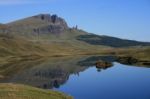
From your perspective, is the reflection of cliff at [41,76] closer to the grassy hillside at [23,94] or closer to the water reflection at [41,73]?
the water reflection at [41,73]

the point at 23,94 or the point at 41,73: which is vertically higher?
the point at 23,94

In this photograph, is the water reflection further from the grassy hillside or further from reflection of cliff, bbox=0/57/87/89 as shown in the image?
the grassy hillside

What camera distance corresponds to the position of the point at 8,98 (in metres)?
47.6

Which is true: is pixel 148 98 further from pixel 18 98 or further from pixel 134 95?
pixel 18 98

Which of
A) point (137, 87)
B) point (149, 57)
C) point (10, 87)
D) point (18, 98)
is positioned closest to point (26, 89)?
point (10, 87)

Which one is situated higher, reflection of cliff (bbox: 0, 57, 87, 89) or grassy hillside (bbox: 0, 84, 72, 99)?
grassy hillside (bbox: 0, 84, 72, 99)

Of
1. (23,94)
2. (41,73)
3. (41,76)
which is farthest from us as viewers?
(41,73)

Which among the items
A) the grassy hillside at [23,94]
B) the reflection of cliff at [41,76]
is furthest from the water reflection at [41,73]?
the grassy hillside at [23,94]

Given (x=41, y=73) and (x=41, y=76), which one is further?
(x=41, y=73)

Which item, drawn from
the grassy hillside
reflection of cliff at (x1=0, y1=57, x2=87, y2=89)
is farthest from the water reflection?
the grassy hillside

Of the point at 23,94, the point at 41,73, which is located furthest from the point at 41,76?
the point at 23,94

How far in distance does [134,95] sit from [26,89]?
2237 cm

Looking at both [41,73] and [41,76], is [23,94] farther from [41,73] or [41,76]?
[41,73]

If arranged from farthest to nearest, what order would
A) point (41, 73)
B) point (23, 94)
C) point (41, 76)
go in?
point (41, 73) → point (41, 76) → point (23, 94)
